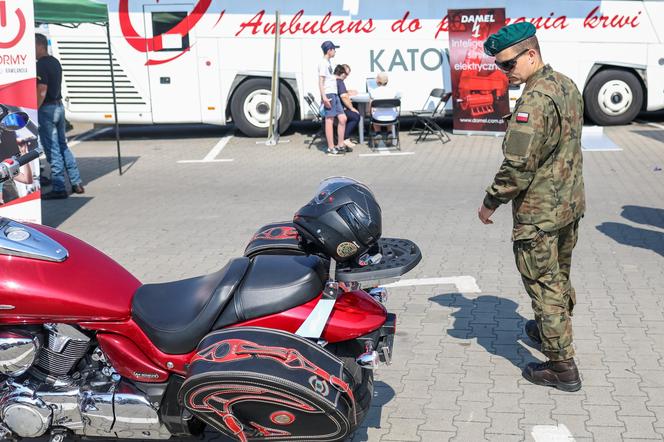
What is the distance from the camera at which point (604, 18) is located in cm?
1420

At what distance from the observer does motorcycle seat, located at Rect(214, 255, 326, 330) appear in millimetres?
3551

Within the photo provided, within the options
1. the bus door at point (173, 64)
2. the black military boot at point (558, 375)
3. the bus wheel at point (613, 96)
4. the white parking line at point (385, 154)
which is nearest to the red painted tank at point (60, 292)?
the black military boot at point (558, 375)

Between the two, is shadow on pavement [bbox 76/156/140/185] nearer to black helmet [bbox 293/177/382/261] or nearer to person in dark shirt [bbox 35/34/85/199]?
person in dark shirt [bbox 35/34/85/199]

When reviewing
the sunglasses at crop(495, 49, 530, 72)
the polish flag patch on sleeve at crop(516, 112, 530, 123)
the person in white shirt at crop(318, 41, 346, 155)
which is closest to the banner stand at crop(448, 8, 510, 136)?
the person in white shirt at crop(318, 41, 346, 155)

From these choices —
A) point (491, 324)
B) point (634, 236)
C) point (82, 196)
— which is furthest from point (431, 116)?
point (491, 324)

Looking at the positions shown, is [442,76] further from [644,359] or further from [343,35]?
[644,359]

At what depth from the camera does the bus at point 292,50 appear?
14.3 m

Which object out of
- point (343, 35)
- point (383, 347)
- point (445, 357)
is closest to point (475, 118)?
point (343, 35)

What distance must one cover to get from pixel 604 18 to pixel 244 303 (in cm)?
1238

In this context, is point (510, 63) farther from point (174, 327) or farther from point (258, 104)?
point (258, 104)

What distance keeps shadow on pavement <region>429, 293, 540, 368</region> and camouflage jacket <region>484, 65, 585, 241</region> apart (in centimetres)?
106

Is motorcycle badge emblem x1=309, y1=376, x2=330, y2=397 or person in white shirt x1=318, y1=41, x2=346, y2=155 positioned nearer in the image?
motorcycle badge emblem x1=309, y1=376, x2=330, y2=397

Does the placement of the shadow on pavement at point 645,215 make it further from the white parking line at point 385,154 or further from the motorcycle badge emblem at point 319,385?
the motorcycle badge emblem at point 319,385

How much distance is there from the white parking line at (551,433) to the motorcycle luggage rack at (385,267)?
4.06 feet
